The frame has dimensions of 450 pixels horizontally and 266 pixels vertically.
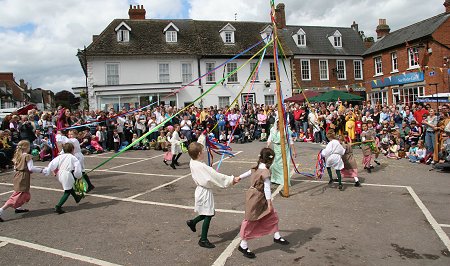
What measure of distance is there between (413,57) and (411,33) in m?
2.13

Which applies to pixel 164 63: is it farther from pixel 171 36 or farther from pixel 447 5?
pixel 447 5

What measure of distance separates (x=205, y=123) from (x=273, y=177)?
1014cm

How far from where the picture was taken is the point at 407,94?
28.2 metres

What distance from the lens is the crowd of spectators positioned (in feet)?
39.4

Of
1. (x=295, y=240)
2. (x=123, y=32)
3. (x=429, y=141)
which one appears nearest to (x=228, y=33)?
(x=123, y=32)

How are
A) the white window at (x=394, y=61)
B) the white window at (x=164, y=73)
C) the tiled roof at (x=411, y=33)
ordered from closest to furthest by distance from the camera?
1. the tiled roof at (x=411, y=33)
2. the white window at (x=164, y=73)
3. the white window at (x=394, y=61)

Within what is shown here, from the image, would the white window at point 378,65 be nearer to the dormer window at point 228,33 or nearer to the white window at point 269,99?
the white window at point 269,99

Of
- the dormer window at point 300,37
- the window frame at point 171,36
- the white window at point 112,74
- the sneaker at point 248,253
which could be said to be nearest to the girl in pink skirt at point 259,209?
the sneaker at point 248,253

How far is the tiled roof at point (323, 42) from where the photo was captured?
3388 cm

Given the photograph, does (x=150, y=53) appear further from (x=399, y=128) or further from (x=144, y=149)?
(x=399, y=128)

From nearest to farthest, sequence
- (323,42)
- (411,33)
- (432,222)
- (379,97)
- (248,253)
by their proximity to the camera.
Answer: (248,253) → (432,222) → (411,33) → (379,97) → (323,42)

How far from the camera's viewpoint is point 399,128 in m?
14.6

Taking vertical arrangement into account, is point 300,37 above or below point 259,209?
above

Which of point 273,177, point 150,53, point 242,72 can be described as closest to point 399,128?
point 273,177
